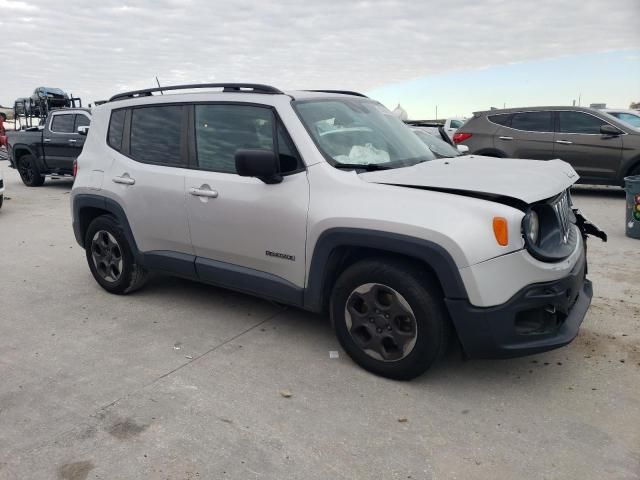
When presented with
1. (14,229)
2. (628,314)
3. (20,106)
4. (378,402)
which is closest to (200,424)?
(378,402)

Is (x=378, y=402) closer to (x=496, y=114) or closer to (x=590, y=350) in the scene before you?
(x=590, y=350)

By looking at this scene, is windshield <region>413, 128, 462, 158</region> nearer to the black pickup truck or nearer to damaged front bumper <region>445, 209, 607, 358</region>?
damaged front bumper <region>445, 209, 607, 358</region>

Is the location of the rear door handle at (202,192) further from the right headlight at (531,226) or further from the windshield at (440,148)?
the right headlight at (531,226)

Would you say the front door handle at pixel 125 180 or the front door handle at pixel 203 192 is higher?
the front door handle at pixel 125 180

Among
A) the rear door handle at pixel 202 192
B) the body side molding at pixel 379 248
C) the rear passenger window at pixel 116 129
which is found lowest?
the body side molding at pixel 379 248

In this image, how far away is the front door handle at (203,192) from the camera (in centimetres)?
404

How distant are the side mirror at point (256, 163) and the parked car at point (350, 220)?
1cm

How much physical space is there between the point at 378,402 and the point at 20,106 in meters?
25.3

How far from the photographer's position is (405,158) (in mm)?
3969

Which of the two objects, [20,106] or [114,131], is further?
[20,106]

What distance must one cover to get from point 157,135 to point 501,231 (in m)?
2.93

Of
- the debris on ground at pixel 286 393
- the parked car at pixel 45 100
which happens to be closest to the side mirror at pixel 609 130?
the debris on ground at pixel 286 393

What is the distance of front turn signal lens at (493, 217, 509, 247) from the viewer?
2.95 metres

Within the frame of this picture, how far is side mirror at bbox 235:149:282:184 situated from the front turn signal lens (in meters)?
1.43
